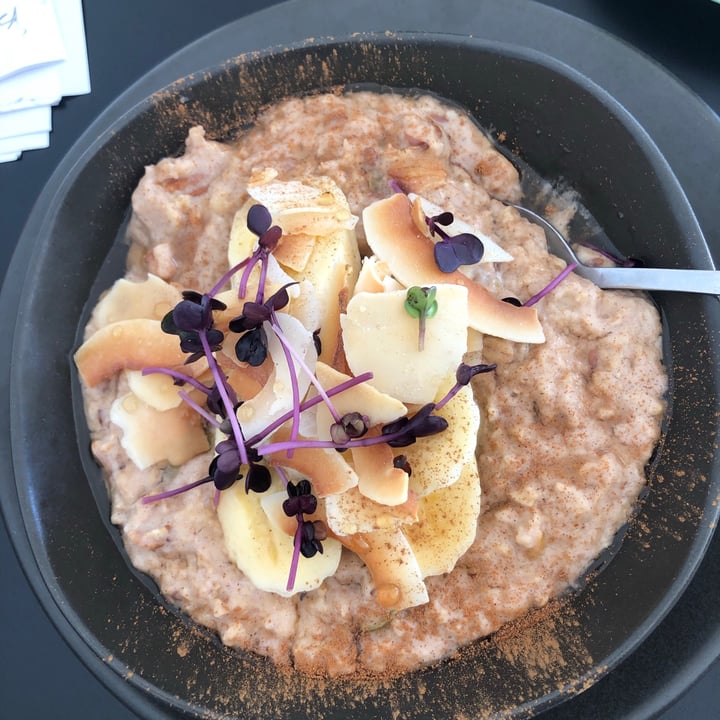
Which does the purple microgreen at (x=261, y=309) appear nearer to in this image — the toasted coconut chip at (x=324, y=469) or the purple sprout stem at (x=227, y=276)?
the purple sprout stem at (x=227, y=276)

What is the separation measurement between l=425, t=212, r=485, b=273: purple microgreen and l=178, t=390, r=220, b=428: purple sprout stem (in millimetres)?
656

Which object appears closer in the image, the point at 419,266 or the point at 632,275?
the point at 419,266

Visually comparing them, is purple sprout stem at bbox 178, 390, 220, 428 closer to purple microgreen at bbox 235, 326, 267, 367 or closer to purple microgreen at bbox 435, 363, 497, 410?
purple microgreen at bbox 235, 326, 267, 367

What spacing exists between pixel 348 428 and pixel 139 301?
703 millimetres

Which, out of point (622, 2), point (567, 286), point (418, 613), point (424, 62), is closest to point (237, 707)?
point (418, 613)

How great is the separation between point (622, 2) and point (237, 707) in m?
2.43

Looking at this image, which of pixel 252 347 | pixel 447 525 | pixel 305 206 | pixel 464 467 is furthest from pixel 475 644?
pixel 305 206

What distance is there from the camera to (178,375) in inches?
62.2

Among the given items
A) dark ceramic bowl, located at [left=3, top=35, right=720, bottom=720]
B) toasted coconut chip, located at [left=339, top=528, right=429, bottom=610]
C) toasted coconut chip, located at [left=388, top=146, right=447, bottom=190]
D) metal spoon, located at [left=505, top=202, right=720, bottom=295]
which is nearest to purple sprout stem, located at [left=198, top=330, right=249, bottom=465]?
toasted coconut chip, located at [left=339, top=528, right=429, bottom=610]

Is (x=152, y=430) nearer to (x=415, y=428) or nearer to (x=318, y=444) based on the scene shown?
(x=318, y=444)

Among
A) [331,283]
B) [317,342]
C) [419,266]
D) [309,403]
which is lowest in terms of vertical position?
[309,403]

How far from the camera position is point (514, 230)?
170 cm

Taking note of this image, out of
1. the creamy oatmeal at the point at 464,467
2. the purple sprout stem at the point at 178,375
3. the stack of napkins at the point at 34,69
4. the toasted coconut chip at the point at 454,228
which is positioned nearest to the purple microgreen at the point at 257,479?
the creamy oatmeal at the point at 464,467

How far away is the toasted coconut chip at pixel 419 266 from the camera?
59.2 inches
